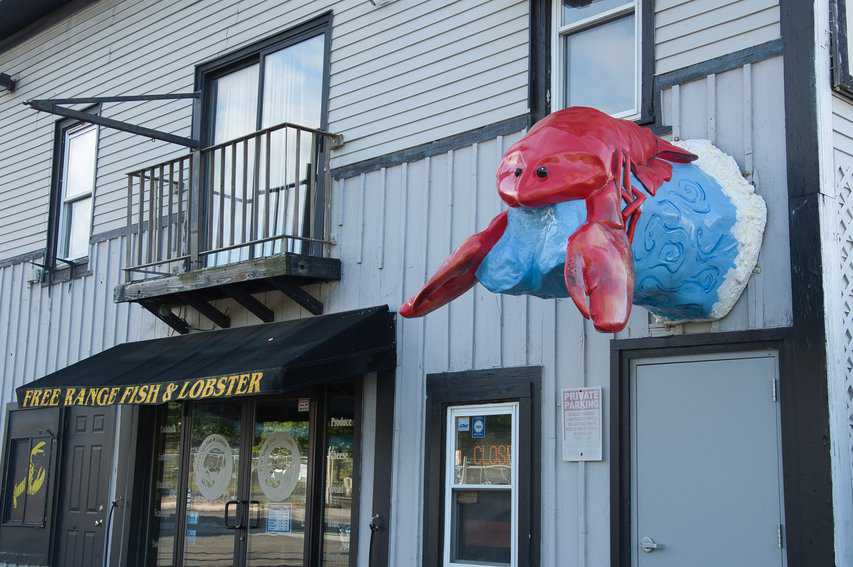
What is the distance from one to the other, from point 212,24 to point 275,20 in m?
1.03

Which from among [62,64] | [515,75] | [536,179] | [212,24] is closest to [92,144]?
[62,64]

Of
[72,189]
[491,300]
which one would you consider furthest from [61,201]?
[491,300]

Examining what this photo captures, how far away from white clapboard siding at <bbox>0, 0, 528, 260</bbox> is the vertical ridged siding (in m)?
0.43

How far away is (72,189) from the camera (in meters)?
12.8

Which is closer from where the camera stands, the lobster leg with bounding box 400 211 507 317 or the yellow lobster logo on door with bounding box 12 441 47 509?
the lobster leg with bounding box 400 211 507 317

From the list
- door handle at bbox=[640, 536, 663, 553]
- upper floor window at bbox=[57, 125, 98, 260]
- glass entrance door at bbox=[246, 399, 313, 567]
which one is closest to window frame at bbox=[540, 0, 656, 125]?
door handle at bbox=[640, 536, 663, 553]

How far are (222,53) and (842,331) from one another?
22.6ft

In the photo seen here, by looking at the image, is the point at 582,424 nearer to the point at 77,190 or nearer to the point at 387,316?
the point at 387,316

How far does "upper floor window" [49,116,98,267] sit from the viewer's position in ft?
41.3

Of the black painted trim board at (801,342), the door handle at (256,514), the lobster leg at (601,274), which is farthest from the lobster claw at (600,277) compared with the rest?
the door handle at (256,514)

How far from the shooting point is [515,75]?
27.3 feet

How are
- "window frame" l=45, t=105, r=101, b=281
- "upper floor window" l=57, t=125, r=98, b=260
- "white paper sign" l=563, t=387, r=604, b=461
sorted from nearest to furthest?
"white paper sign" l=563, t=387, r=604, b=461 < "window frame" l=45, t=105, r=101, b=281 < "upper floor window" l=57, t=125, r=98, b=260

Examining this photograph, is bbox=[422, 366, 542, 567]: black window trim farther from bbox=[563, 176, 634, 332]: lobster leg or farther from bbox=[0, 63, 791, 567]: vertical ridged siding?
bbox=[563, 176, 634, 332]: lobster leg

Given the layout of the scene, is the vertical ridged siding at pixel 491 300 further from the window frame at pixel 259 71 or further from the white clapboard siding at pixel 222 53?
the window frame at pixel 259 71
